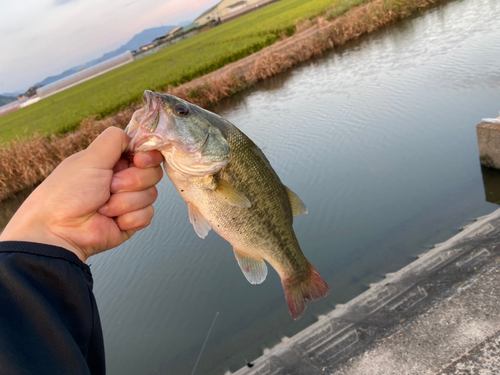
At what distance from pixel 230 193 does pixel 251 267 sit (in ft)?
2.06

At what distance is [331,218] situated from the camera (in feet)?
21.6

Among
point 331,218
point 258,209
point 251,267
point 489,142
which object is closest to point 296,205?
point 258,209

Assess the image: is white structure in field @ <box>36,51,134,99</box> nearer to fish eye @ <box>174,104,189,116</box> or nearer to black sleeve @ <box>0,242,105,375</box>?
fish eye @ <box>174,104,189,116</box>

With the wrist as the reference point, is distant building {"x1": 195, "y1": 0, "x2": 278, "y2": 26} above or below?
above

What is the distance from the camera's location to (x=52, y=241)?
1.82m

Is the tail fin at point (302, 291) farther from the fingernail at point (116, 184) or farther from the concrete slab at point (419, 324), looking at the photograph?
the fingernail at point (116, 184)

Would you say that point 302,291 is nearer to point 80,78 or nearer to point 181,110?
point 181,110

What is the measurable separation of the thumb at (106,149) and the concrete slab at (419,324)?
2.63 metres

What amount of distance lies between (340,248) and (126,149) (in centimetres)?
463

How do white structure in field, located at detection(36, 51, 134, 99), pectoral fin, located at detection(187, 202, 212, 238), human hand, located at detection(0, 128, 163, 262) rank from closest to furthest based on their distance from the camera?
human hand, located at detection(0, 128, 163, 262)
pectoral fin, located at detection(187, 202, 212, 238)
white structure in field, located at detection(36, 51, 134, 99)

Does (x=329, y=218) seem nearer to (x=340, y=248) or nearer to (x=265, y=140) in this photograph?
(x=340, y=248)

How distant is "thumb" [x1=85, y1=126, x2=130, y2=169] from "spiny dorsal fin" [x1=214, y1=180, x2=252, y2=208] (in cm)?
63

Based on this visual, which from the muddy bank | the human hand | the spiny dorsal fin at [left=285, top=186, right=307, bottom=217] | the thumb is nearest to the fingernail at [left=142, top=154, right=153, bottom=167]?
the human hand

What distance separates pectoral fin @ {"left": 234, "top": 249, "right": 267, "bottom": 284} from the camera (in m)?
2.37
